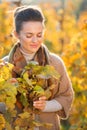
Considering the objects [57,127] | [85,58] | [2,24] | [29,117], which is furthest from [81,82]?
[2,24]

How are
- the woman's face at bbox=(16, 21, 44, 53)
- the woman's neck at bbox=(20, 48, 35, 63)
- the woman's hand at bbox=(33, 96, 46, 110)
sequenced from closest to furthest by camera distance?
the woman's hand at bbox=(33, 96, 46, 110)
the woman's face at bbox=(16, 21, 44, 53)
the woman's neck at bbox=(20, 48, 35, 63)

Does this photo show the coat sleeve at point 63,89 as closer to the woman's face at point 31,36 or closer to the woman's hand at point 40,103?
the woman's face at point 31,36

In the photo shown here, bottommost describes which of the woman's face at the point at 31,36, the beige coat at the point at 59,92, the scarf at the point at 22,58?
the beige coat at the point at 59,92

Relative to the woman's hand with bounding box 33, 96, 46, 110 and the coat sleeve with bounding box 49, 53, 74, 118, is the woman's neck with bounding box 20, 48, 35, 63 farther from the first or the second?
the woman's hand with bounding box 33, 96, 46, 110

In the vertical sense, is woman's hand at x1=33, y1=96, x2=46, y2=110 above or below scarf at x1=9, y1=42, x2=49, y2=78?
below

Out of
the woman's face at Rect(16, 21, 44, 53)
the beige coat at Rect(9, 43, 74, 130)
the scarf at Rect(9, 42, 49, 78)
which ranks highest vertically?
the woman's face at Rect(16, 21, 44, 53)

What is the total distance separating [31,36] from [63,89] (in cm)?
43

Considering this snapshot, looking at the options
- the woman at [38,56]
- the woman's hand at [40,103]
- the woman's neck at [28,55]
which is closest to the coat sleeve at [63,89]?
the woman at [38,56]

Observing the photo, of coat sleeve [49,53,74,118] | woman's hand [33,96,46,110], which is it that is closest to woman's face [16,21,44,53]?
coat sleeve [49,53,74,118]

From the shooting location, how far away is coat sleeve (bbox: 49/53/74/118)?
3.49 m

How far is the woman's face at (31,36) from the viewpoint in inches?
130

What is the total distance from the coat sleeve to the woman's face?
8.6 inches

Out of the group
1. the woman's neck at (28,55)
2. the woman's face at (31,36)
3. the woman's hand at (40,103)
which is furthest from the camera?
the woman's neck at (28,55)

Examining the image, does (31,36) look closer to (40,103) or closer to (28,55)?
(28,55)
